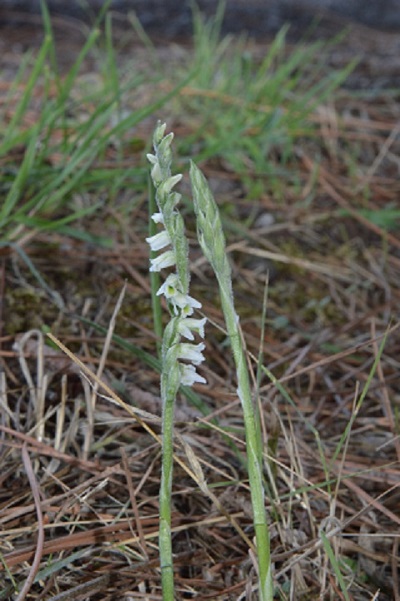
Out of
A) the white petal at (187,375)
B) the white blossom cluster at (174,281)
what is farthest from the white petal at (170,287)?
the white petal at (187,375)

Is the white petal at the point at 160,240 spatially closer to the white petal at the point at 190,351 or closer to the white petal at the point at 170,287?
the white petal at the point at 170,287

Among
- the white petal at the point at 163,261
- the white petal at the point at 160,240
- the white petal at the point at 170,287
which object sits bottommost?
A: the white petal at the point at 170,287

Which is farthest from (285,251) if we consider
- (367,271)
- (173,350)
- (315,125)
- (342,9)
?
(342,9)

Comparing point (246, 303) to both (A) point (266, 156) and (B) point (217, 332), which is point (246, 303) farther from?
(A) point (266, 156)

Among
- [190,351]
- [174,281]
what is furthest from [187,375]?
[174,281]

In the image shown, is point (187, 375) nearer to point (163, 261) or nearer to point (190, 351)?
point (190, 351)

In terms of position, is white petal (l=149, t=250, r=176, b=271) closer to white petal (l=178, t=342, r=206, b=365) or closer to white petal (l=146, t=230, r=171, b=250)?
white petal (l=146, t=230, r=171, b=250)
